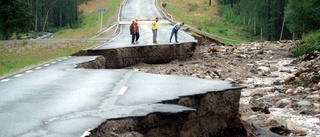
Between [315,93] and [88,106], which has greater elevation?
[88,106]

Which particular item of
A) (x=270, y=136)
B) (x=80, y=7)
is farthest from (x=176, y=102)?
(x=80, y=7)

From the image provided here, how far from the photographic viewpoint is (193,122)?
35.9 ft

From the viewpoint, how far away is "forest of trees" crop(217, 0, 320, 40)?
47656 millimetres

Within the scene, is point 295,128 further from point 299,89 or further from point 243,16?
point 243,16

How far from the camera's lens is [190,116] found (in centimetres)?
1087

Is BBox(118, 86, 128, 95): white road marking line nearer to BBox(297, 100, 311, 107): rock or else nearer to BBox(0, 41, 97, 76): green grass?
BBox(297, 100, 311, 107): rock

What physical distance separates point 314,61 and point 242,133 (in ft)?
61.8

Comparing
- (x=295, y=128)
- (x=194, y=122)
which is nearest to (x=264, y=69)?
(x=295, y=128)

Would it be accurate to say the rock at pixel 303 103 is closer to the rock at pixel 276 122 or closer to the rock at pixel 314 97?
the rock at pixel 314 97

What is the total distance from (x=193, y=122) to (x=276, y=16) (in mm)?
57874

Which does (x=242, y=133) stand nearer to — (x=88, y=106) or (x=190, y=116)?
(x=190, y=116)

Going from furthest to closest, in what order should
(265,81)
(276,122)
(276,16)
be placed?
(276,16)
(265,81)
(276,122)

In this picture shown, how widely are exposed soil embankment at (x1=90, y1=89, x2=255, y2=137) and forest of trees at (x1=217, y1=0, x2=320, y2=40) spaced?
36179 millimetres

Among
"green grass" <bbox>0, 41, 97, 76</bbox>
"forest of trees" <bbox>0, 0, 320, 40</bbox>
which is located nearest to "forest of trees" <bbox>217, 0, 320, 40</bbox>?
"forest of trees" <bbox>0, 0, 320, 40</bbox>
